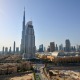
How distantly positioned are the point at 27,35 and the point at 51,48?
7056 cm

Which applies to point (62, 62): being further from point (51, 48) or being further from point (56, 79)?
point (51, 48)

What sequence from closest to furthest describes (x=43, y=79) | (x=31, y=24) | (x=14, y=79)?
1. (x=43, y=79)
2. (x=14, y=79)
3. (x=31, y=24)

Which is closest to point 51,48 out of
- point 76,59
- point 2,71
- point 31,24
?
point 31,24

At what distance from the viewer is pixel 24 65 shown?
71312mm

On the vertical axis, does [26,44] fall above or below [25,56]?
above

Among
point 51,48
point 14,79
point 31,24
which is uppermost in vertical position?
point 31,24

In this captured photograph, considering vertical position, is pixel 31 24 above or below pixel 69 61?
above

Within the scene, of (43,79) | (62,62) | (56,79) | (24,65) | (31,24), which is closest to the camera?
(43,79)

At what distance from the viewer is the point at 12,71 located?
6319cm

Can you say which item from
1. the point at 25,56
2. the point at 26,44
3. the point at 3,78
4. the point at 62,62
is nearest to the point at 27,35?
the point at 26,44

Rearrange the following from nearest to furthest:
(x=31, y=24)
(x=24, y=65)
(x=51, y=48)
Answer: (x=24, y=65)
(x=31, y=24)
(x=51, y=48)

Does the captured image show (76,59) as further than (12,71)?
Yes

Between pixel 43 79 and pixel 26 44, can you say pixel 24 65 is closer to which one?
pixel 43 79

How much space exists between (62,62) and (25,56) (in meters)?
39.2
